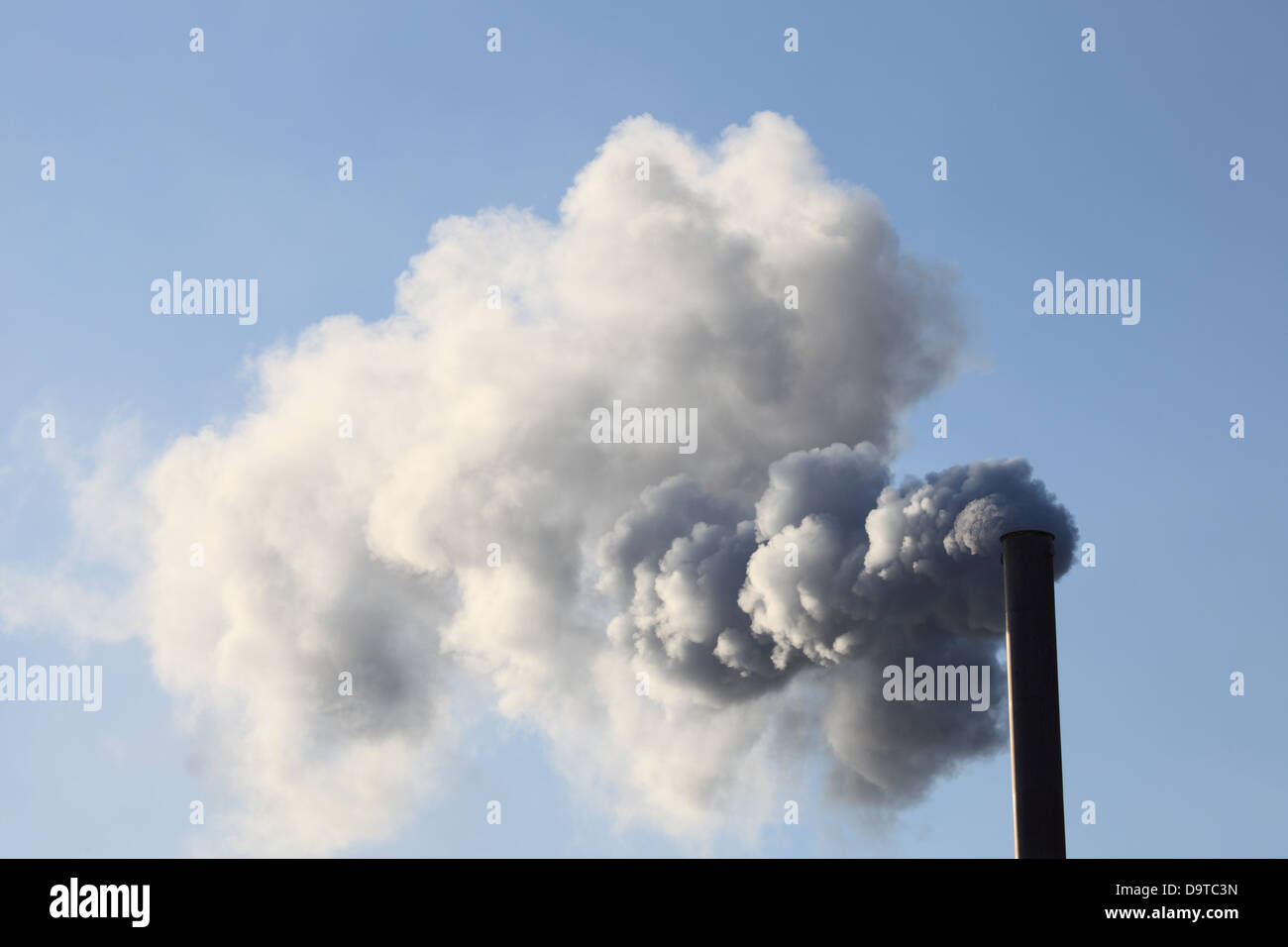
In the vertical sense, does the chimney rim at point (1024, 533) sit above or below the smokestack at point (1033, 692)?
above

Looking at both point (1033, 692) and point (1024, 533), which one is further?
point (1024, 533)

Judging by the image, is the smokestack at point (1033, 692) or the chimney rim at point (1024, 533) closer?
the smokestack at point (1033, 692)

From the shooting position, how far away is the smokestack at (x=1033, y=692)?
28.5m

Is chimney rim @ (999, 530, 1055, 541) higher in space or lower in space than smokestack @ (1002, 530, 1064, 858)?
higher

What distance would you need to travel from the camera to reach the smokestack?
28453 mm

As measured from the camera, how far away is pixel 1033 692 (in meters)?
29.5

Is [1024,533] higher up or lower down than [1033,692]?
higher up

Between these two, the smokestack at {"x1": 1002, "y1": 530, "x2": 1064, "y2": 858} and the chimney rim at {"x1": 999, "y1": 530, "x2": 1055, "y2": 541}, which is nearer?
the smokestack at {"x1": 1002, "y1": 530, "x2": 1064, "y2": 858}
